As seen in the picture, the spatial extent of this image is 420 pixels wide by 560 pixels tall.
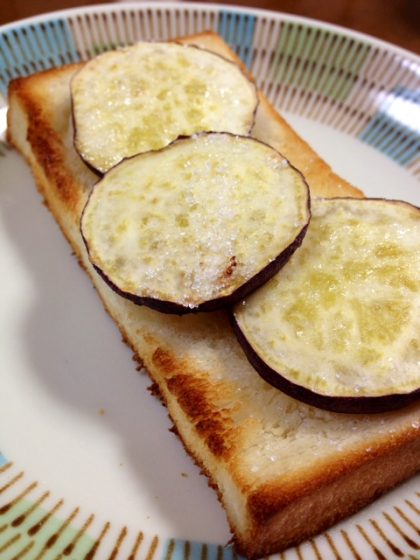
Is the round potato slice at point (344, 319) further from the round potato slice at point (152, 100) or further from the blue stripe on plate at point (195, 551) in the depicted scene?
the round potato slice at point (152, 100)

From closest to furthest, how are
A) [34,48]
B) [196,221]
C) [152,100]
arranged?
[196,221], [152,100], [34,48]

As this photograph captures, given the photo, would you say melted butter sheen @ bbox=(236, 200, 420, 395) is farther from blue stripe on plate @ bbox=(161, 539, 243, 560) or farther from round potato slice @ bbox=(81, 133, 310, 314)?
blue stripe on plate @ bbox=(161, 539, 243, 560)

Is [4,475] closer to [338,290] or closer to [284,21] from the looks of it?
[338,290]

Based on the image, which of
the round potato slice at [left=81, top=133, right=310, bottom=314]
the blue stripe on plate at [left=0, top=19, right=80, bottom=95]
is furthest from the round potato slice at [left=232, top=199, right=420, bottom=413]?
the blue stripe on plate at [left=0, top=19, right=80, bottom=95]

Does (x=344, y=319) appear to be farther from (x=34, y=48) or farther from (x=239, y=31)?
(x=34, y=48)

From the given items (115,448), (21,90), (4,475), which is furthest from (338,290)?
(21,90)

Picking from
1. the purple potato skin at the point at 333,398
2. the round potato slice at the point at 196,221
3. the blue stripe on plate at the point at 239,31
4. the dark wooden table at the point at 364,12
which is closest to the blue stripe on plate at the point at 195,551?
the purple potato skin at the point at 333,398

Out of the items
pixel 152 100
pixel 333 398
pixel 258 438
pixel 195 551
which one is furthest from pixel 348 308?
pixel 152 100
